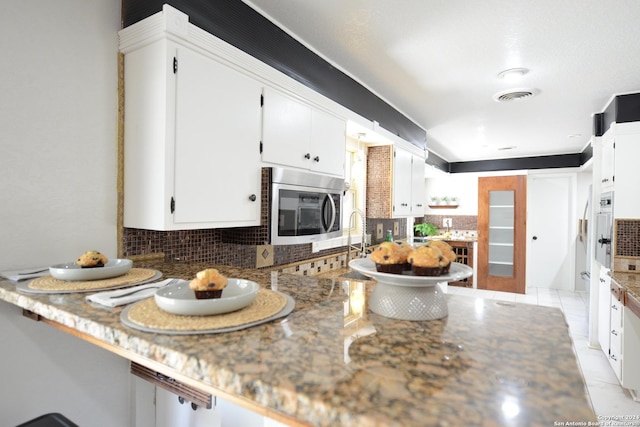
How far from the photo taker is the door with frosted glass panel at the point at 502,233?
623 centimetres

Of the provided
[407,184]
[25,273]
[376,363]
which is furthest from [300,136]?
[407,184]

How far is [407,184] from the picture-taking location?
3.81 meters

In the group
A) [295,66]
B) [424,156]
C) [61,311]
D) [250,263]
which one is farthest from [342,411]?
[424,156]

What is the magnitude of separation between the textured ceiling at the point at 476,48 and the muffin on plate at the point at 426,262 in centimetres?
144

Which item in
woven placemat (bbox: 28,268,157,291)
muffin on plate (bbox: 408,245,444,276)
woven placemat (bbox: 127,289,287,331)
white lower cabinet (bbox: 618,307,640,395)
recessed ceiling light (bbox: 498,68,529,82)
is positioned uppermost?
recessed ceiling light (bbox: 498,68,529,82)

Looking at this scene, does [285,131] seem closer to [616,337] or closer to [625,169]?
[625,169]

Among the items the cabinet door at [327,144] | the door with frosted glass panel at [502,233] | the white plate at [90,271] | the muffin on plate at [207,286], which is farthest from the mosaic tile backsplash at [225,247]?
the door with frosted glass panel at [502,233]

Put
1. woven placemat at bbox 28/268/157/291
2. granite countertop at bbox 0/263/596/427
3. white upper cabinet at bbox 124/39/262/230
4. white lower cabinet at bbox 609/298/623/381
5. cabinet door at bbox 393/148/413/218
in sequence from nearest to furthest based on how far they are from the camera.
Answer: granite countertop at bbox 0/263/596/427 < woven placemat at bbox 28/268/157/291 < white upper cabinet at bbox 124/39/262/230 < white lower cabinet at bbox 609/298/623/381 < cabinet door at bbox 393/148/413/218

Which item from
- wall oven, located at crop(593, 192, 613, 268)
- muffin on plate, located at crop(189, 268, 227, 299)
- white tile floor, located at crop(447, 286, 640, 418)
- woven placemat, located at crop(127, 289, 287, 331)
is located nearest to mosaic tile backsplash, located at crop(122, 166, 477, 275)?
woven placemat, located at crop(127, 289, 287, 331)

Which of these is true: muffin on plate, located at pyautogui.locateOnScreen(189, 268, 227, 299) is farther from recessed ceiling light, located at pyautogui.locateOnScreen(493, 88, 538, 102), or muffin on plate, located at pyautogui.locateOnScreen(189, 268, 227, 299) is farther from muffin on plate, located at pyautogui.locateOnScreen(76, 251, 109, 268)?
recessed ceiling light, located at pyautogui.locateOnScreen(493, 88, 538, 102)

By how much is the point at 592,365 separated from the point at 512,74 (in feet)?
9.01

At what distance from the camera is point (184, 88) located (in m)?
1.48

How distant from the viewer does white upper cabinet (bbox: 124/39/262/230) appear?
4.70 feet

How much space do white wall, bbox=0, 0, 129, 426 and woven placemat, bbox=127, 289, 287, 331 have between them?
0.71 metres
